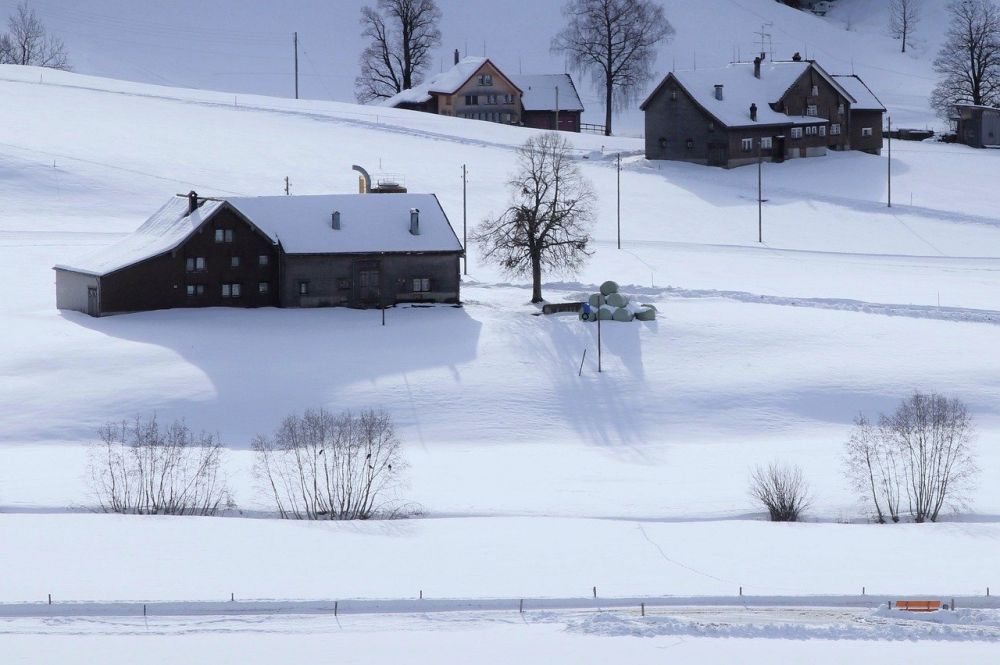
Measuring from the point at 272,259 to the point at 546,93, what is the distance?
6037 cm

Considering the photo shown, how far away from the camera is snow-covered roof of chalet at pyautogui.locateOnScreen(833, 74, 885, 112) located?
94.1 metres

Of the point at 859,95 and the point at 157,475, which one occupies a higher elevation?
the point at 859,95

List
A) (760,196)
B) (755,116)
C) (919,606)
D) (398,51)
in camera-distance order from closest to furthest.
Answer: (919,606), (760,196), (755,116), (398,51)

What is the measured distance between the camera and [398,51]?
130 metres

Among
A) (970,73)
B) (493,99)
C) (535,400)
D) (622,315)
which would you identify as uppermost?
(970,73)

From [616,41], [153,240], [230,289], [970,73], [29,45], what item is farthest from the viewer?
[29,45]

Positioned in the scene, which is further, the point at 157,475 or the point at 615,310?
the point at 615,310

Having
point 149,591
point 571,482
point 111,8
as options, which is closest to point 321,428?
point 571,482

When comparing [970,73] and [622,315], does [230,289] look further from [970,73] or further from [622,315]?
[970,73]

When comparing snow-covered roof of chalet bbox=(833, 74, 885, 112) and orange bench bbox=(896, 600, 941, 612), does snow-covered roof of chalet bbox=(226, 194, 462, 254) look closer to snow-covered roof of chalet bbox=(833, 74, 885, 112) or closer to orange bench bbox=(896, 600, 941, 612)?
orange bench bbox=(896, 600, 941, 612)

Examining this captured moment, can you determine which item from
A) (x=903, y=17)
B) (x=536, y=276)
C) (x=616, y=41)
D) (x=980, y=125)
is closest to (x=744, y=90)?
(x=980, y=125)

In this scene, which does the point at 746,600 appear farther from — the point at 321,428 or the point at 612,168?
the point at 612,168

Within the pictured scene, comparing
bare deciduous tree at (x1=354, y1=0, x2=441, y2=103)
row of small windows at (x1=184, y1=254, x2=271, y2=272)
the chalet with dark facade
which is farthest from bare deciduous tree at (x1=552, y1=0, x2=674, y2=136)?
row of small windows at (x1=184, y1=254, x2=271, y2=272)

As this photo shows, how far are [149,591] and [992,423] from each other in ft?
90.0
